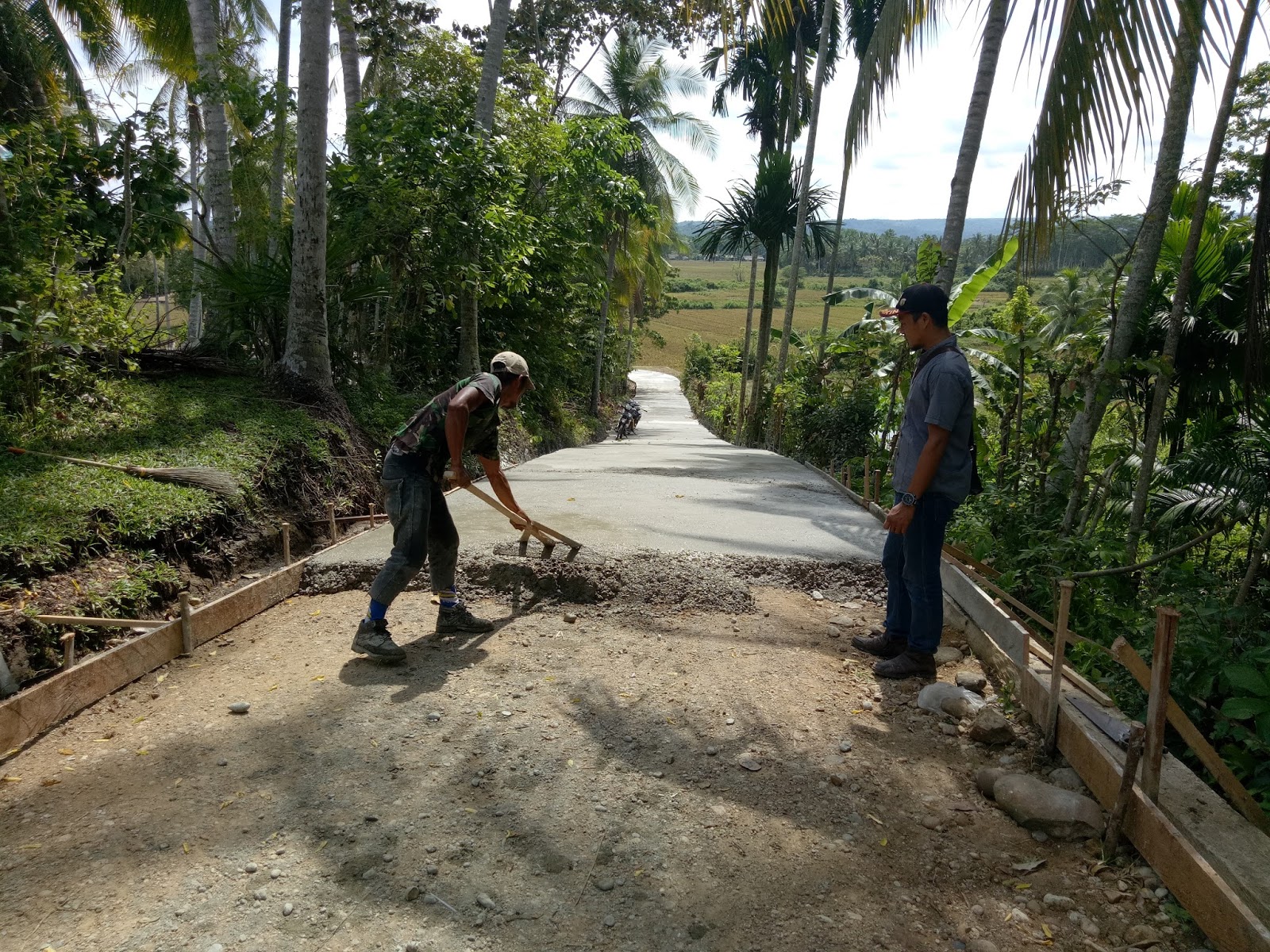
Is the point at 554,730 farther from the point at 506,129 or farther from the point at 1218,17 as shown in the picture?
the point at 506,129

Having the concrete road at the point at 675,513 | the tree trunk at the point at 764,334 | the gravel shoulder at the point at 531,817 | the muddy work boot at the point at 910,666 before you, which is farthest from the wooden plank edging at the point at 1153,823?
the tree trunk at the point at 764,334

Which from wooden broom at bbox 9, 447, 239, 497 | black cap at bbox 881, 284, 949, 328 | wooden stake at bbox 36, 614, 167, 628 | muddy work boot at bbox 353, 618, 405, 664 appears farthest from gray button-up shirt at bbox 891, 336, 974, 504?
wooden broom at bbox 9, 447, 239, 497

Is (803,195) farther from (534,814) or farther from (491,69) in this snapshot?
(534,814)

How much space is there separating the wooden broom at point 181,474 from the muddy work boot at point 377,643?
7.10 feet

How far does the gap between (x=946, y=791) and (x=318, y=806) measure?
2.23m

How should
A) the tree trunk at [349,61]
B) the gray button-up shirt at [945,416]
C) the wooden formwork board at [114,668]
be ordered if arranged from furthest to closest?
the tree trunk at [349,61] → the gray button-up shirt at [945,416] → the wooden formwork board at [114,668]

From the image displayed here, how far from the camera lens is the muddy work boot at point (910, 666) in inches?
154

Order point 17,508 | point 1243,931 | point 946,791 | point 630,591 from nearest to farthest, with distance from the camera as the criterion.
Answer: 1. point 1243,931
2. point 946,791
3. point 17,508
4. point 630,591

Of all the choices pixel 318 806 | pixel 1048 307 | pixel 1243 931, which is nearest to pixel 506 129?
pixel 1048 307

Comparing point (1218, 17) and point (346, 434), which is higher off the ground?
point (1218, 17)

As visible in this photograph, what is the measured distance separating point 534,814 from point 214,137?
9530 millimetres

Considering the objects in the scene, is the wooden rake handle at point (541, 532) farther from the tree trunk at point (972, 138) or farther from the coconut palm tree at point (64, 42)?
the coconut palm tree at point (64, 42)

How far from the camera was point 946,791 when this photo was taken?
300 cm

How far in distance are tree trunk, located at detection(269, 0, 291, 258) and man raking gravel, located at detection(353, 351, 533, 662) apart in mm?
6914
